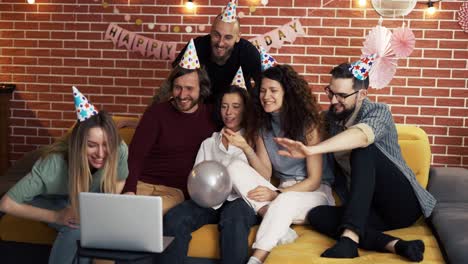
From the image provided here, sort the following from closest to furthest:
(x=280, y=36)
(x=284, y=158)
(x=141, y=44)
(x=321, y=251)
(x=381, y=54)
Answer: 1. (x=321, y=251)
2. (x=284, y=158)
3. (x=381, y=54)
4. (x=280, y=36)
5. (x=141, y=44)

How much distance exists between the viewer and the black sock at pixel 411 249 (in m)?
2.62

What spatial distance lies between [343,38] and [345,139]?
76.4 inches

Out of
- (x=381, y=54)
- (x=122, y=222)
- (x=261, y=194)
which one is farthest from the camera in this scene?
(x=381, y=54)

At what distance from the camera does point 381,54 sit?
14.2ft

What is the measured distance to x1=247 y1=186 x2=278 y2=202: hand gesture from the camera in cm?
305

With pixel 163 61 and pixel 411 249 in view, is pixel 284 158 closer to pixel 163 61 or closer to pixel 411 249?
pixel 411 249

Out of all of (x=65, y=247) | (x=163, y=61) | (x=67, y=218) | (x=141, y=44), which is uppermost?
(x=141, y=44)

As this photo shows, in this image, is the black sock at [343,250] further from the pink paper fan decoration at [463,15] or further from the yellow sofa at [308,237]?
the pink paper fan decoration at [463,15]

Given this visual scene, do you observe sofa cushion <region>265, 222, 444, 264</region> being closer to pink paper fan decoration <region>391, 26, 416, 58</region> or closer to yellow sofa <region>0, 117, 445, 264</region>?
yellow sofa <region>0, 117, 445, 264</region>

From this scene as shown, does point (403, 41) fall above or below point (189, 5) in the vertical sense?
below

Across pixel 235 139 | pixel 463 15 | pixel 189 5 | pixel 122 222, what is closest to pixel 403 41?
pixel 463 15

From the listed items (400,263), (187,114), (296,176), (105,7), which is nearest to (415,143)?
(296,176)

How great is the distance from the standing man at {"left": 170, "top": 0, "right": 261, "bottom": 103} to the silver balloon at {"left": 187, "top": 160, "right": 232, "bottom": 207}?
2.47 ft

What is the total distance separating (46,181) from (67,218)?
0.18m
